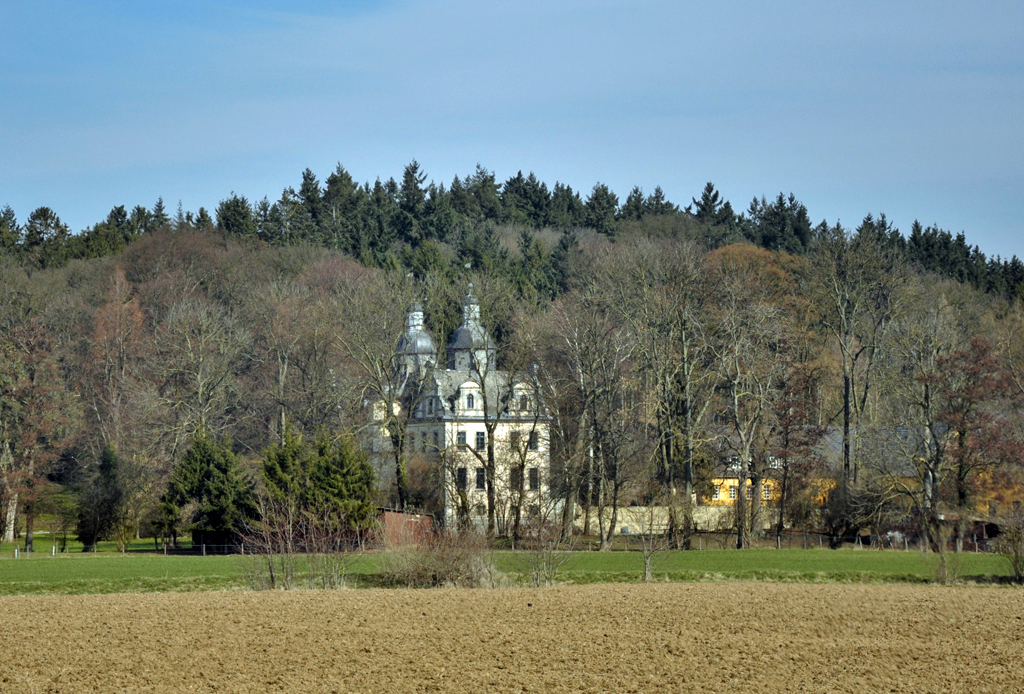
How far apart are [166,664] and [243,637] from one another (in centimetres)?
206

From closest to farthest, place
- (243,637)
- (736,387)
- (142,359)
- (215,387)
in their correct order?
(243,637), (736,387), (215,387), (142,359)

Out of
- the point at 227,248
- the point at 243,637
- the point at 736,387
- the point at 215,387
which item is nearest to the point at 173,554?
the point at 215,387

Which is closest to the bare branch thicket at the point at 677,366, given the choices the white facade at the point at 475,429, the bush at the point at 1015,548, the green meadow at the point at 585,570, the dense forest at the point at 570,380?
the dense forest at the point at 570,380

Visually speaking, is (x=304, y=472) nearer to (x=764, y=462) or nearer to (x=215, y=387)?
(x=215, y=387)

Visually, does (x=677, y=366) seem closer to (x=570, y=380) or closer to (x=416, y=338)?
(x=570, y=380)

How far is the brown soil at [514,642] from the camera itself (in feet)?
52.9

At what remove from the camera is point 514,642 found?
1889 centimetres

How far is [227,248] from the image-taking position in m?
83.9

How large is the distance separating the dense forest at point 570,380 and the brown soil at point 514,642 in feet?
71.6

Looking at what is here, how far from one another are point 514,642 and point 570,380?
3929cm

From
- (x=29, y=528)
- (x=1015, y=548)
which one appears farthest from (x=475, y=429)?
(x=1015, y=548)

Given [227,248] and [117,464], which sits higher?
[227,248]

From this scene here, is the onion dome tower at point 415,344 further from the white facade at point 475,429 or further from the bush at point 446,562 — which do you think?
the bush at point 446,562

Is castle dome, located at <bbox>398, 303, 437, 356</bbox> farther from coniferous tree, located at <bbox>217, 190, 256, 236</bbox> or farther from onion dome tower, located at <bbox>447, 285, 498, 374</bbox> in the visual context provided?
coniferous tree, located at <bbox>217, 190, 256, 236</bbox>
